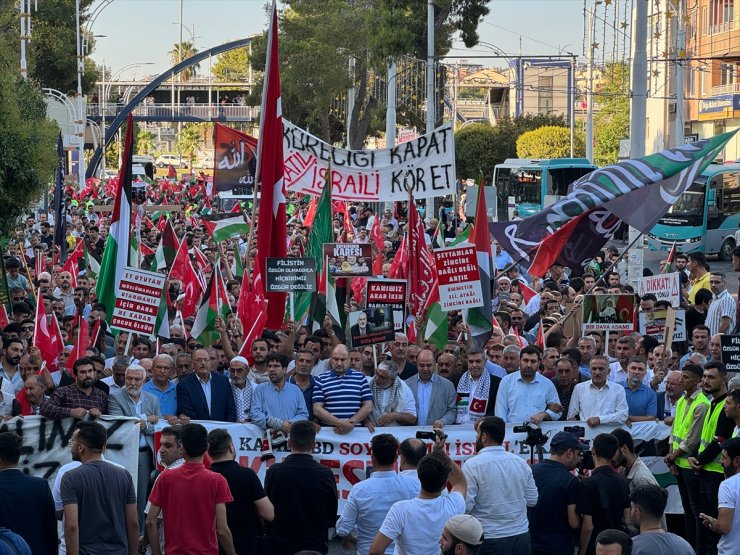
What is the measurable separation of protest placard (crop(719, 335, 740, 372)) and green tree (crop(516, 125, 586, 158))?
5373 cm

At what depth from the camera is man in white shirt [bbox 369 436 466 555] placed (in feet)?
21.5

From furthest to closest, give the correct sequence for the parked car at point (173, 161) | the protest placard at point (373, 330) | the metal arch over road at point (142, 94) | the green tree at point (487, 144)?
the parked car at point (173, 161)
the green tree at point (487, 144)
the metal arch over road at point (142, 94)
the protest placard at point (373, 330)

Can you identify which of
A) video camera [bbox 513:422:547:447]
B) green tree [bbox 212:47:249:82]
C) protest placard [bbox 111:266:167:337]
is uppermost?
green tree [bbox 212:47:249:82]

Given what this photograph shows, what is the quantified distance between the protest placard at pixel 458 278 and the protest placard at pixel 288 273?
125 cm

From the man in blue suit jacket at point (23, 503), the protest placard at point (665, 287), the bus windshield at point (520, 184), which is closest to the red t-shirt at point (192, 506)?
the man in blue suit jacket at point (23, 503)

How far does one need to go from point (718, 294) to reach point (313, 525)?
8626 millimetres

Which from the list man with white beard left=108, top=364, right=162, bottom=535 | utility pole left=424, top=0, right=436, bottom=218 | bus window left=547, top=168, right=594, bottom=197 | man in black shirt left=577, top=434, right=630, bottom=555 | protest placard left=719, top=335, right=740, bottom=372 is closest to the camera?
man in black shirt left=577, top=434, right=630, bottom=555

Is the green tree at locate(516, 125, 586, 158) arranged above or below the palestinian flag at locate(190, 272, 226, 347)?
above

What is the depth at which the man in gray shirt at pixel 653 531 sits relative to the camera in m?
6.12

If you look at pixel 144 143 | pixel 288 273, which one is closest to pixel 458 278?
pixel 288 273

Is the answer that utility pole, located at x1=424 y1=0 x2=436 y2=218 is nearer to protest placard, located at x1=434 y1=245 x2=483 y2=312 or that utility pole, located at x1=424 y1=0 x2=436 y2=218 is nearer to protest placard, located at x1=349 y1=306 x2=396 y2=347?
protest placard, located at x1=434 y1=245 x2=483 y2=312

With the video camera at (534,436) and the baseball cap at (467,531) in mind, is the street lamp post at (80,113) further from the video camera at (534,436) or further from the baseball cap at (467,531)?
the baseball cap at (467,531)

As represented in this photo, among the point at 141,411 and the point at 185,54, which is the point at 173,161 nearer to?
the point at 185,54

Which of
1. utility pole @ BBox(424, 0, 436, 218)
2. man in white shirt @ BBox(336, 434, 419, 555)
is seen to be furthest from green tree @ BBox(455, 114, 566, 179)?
man in white shirt @ BBox(336, 434, 419, 555)
